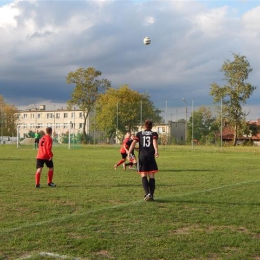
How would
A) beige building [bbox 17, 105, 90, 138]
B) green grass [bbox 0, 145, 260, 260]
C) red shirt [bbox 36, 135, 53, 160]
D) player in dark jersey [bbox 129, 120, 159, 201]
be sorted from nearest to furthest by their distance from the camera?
green grass [bbox 0, 145, 260, 260]
player in dark jersey [bbox 129, 120, 159, 201]
red shirt [bbox 36, 135, 53, 160]
beige building [bbox 17, 105, 90, 138]

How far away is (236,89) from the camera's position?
2307 inches

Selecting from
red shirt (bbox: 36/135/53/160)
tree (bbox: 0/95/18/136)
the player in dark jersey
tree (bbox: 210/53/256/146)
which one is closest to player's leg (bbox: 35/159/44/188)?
red shirt (bbox: 36/135/53/160)

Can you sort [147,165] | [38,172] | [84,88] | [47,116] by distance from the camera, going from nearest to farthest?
[147,165], [38,172], [84,88], [47,116]

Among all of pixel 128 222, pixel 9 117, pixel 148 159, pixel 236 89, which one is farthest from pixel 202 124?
pixel 128 222

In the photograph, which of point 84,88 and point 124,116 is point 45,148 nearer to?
point 124,116

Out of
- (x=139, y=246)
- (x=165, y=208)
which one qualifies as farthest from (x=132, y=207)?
(x=139, y=246)

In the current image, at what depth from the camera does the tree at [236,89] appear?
57.3 m

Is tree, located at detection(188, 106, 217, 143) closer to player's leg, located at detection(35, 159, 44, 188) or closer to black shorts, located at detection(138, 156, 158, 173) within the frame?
player's leg, located at detection(35, 159, 44, 188)

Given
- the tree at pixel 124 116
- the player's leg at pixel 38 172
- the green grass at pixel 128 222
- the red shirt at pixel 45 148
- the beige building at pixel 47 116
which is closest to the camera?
the green grass at pixel 128 222

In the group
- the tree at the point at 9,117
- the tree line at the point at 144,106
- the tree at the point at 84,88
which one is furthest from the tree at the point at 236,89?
the tree at the point at 9,117

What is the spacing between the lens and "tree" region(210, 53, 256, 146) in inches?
2255

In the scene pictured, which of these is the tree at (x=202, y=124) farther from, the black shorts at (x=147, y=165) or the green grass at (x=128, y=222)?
the black shorts at (x=147, y=165)

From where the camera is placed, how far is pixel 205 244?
591 cm

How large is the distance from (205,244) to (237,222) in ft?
5.17
